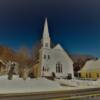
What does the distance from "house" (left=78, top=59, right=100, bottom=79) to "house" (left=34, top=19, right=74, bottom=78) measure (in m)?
0.29

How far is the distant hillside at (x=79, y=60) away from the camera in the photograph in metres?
6.26

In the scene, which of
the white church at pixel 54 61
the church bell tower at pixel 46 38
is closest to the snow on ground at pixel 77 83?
the white church at pixel 54 61

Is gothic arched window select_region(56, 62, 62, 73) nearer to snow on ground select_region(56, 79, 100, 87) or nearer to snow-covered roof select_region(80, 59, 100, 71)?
snow on ground select_region(56, 79, 100, 87)

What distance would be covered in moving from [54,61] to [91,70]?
979 millimetres

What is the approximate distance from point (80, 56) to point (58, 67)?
0.58m

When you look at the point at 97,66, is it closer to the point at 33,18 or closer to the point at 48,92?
the point at 48,92

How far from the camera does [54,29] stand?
5992mm

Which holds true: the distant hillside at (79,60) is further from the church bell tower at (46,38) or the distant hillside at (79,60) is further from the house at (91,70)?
the church bell tower at (46,38)

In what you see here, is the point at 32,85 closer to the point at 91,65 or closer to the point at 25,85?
the point at 25,85

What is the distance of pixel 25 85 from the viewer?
5.84m

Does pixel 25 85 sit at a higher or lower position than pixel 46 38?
lower

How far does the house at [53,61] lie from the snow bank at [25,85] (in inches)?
10.5

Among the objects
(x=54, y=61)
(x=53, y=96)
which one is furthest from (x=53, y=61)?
(x=53, y=96)

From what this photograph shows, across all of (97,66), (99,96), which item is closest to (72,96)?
(99,96)
